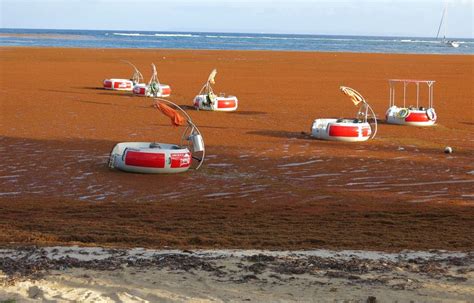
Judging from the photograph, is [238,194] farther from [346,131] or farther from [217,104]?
[217,104]

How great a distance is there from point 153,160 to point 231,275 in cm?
695

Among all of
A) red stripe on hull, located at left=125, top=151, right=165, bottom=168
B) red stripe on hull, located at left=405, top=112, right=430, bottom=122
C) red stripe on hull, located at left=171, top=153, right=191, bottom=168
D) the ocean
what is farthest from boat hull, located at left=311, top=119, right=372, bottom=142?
the ocean

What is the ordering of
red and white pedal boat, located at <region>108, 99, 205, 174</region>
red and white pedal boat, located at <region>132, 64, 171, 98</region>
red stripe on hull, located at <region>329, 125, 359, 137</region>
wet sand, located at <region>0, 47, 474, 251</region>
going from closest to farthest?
wet sand, located at <region>0, 47, 474, 251</region> → red and white pedal boat, located at <region>108, 99, 205, 174</region> → red stripe on hull, located at <region>329, 125, 359, 137</region> → red and white pedal boat, located at <region>132, 64, 171, 98</region>

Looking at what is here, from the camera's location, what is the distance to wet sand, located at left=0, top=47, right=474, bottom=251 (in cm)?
995

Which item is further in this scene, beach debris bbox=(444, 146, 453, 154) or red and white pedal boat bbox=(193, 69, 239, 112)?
red and white pedal boat bbox=(193, 69, 239, 112)

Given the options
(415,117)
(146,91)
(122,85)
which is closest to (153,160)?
(415,117)

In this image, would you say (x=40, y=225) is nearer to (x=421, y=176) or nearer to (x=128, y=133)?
(x=421, y=176)

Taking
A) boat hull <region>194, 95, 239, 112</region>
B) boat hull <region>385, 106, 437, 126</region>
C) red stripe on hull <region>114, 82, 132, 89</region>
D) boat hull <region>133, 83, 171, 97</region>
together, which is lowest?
boat hull <region>385, 106, 437, 126</region>

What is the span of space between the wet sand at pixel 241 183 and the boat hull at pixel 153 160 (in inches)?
8.0

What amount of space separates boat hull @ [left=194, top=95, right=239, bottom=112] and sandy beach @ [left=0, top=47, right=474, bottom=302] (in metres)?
0.41

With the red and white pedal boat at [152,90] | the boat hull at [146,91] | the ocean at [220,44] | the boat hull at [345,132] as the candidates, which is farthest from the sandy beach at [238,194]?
the ocean at [220,44]

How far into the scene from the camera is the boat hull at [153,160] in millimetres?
14539

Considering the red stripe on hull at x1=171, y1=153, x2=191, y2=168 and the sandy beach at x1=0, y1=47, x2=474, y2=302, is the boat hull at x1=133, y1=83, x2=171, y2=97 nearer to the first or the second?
the sandy beach at x1=0, y1=47, x2=474, y2=302

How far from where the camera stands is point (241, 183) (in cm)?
1390
